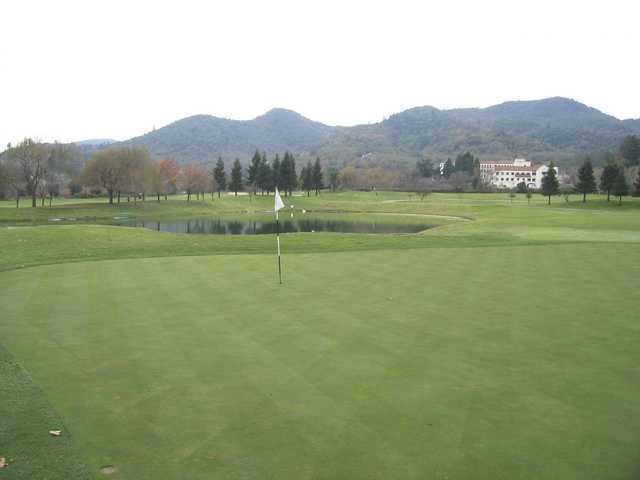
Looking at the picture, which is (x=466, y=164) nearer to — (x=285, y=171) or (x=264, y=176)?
(x=285, y=171)

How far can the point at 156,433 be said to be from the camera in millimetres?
6480

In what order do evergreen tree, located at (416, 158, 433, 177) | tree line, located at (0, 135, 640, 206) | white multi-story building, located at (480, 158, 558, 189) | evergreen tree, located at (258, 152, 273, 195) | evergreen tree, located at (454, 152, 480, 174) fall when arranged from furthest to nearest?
white multi-story building, located at (480, 158, 558, 189) < evergreen tree, located at (454, 152, 480, 174) < evergreen tree, located at (416, 158, 433, 177) < evergreen tree, located at (258, 152, 273, 195) < tree line, located at (0, 135, 640, 206)

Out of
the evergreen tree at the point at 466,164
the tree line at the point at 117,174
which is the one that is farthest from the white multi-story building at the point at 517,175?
the tree line at the point at 117,174

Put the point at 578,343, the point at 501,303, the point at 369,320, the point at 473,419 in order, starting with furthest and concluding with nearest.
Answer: the point at 501,303 < the point at 369,320 < the point at 578,343 < the point at 473,419

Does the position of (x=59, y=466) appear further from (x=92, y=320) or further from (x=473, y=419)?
(x=92, y=320)

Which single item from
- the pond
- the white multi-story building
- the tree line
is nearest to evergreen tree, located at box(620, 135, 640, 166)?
the white multi-story building

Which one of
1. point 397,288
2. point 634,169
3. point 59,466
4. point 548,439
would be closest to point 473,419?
point 548,439

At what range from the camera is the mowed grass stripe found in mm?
5953

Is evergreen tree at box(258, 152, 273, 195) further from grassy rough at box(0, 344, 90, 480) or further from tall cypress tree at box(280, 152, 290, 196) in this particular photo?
grassy rough at box(0, 344, 90, 480)

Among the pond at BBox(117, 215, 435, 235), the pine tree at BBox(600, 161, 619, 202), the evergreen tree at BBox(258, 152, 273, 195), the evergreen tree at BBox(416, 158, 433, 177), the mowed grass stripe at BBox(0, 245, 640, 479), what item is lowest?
the pond at BBox(117, 215, 435, 235)

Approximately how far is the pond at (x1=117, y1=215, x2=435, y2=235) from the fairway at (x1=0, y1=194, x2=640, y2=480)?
38058 millimetres

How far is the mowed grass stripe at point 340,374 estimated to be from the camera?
595 centimetres

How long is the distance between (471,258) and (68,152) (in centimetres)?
6860

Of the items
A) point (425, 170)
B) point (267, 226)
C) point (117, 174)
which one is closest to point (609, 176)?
point (267, 226)
